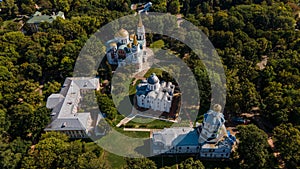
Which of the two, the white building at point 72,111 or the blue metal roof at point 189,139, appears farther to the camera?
the white building at point 72,111

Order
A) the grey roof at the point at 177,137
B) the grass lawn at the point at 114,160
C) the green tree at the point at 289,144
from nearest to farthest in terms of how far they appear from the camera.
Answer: the green tree at the point at 289,144 < the grey roof at the point at 177,137 < the grass lawn at the point at 114,160

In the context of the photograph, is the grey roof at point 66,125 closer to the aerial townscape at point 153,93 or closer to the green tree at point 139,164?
the aerial townscape at point 153,93

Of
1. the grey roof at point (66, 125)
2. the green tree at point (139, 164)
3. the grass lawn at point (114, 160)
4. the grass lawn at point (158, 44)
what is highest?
the grass lawn at point (158, 44)

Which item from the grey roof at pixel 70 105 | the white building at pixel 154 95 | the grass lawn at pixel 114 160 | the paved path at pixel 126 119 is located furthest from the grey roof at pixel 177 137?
the grey roof at pixel 70 105

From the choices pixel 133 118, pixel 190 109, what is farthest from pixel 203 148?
pixel 133 118

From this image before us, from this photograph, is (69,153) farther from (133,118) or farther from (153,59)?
(153,59)

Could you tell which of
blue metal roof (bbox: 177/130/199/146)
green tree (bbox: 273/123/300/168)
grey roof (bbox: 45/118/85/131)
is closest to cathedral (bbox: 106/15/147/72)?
grey roof (bbox: 45/118/85/131)

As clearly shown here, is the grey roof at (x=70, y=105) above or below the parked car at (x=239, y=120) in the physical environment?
above

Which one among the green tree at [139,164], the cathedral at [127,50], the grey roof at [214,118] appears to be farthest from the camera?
the cathedral at [127,50]
